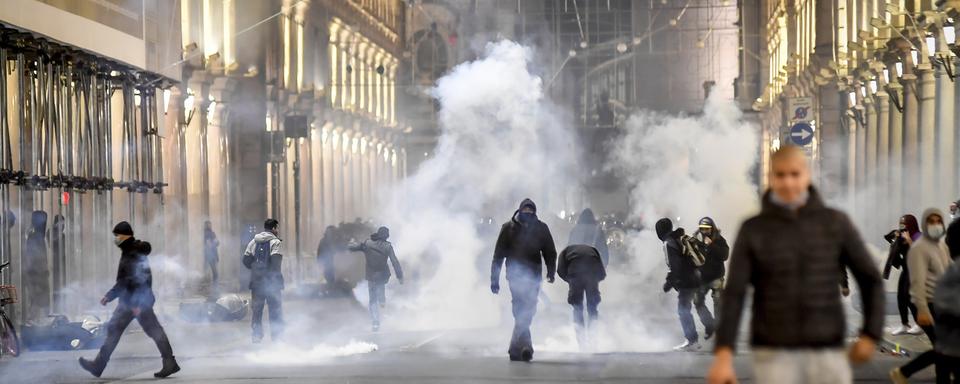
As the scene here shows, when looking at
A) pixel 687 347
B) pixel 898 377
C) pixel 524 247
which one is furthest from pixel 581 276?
pixel 898 377

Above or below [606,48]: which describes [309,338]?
below

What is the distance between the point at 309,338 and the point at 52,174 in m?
4.31

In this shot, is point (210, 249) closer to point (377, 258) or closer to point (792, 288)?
point (377, 258)

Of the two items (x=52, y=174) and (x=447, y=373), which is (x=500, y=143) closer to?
(x=52, y=174)

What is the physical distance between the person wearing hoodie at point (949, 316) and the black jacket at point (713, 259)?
28.6 feet

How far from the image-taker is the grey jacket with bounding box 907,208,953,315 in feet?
43.0

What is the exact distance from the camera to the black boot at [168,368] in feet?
52.6

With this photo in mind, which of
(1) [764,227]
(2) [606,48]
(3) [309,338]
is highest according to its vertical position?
(2) [606,48]

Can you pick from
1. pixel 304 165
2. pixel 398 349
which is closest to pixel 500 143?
pixel 304 165

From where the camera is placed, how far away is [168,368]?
16.1m

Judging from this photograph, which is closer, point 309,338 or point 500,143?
point 309,338

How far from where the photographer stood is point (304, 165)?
180 ft

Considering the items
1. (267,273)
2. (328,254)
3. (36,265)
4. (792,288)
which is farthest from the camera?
(328,254)

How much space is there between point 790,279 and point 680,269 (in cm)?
1240
